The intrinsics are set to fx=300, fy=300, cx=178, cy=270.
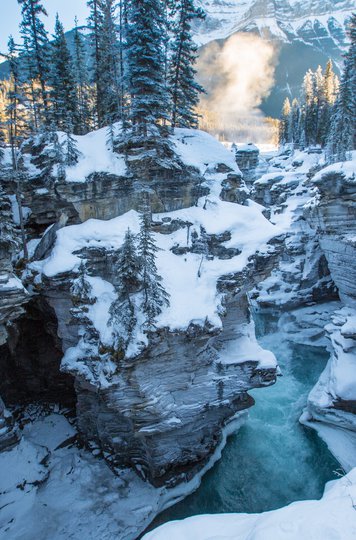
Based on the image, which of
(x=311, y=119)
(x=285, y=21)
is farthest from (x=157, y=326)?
(x=285, y=21)

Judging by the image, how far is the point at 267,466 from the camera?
18.2 metres

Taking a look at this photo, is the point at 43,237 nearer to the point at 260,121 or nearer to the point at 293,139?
the point at 293,139

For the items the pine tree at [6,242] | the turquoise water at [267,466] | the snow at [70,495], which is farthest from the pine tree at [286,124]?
the snow at [70,495]

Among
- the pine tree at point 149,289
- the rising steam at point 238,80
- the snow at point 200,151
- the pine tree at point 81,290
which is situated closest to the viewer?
the pine tree at point 149,289

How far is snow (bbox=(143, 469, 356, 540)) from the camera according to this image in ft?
15.6

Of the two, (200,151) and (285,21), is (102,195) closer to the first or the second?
(200,151)

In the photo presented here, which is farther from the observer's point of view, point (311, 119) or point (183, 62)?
point (311, 119)

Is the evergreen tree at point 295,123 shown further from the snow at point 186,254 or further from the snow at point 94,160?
the snow at point 94,160

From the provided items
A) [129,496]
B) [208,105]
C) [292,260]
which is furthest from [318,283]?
[208,105]

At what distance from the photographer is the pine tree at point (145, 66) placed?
771 inches

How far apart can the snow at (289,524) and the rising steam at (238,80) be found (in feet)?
435

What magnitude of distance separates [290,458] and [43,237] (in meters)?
21.4

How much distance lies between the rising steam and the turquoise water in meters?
121

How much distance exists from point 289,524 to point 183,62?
98.2ft
